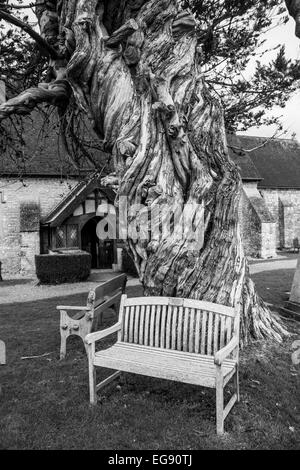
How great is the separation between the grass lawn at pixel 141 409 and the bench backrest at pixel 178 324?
Result: 0.47 meters

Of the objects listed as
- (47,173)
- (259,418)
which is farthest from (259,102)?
(47,173)

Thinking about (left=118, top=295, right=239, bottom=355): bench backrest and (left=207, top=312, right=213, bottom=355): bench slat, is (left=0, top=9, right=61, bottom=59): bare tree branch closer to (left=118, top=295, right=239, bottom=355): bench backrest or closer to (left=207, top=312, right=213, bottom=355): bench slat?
(left=118, top=295, right=239, bottom=355): bench backrest

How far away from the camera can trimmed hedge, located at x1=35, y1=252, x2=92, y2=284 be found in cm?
1389

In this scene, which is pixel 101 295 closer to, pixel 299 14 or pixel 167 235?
pixel 167 235

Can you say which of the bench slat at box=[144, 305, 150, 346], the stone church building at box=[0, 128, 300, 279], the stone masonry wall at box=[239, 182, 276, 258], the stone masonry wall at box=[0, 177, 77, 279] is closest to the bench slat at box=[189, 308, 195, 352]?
the bench slat at box=[144, 305, 150, 346]

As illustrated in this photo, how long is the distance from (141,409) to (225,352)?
1005mm

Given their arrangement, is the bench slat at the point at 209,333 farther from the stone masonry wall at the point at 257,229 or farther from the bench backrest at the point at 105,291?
the stone masonry wall at the point at 257,229

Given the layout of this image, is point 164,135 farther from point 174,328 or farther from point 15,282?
point 15,282

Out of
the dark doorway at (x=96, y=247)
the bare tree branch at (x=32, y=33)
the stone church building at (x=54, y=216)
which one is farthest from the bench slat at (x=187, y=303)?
the dark doorway at (x=96, y=247)

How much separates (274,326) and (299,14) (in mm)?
4842

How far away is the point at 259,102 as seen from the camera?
337 inches

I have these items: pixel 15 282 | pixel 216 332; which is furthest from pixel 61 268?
pixel 216 332

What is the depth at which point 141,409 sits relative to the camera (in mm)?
3537

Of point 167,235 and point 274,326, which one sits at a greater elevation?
point 167,235
